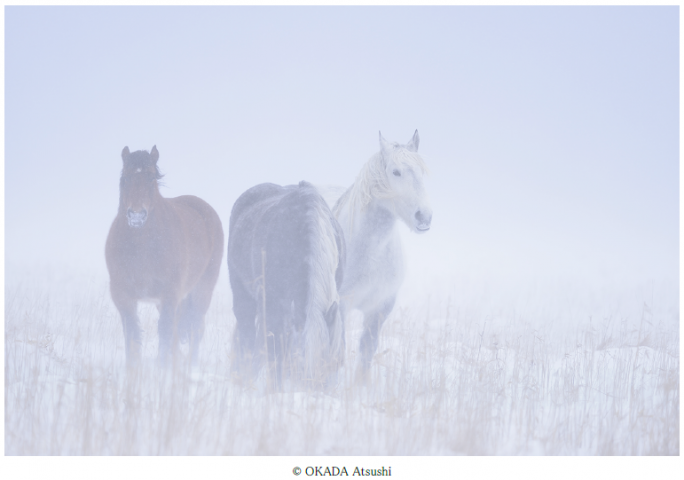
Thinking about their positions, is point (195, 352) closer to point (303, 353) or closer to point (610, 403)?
point (303, 353)

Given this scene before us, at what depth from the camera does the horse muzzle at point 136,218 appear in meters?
3.33

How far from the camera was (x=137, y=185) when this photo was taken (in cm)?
346

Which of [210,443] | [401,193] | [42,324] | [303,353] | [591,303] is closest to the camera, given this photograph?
[210,443]

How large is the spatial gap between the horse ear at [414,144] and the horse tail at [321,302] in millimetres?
1278

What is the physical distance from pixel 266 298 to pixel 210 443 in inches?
37.2

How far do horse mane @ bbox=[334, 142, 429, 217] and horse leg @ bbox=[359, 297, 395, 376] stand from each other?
0.94 metres

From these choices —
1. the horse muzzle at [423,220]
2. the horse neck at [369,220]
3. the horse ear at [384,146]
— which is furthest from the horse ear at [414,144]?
the horse muzzle at [423,220]

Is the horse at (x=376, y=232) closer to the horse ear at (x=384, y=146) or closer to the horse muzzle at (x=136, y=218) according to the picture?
the horse ear at (x=384, y=146)

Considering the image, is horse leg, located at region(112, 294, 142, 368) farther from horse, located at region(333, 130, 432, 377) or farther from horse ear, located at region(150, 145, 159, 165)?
horse, located at region(333, 130, 432, 377)

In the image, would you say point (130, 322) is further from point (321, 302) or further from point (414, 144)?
point (414, 144)

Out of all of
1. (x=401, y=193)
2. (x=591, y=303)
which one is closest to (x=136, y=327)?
(x=401, y=193)

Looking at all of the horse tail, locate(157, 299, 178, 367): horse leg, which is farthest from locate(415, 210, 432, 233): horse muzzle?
locate(157, 299, 178, 367): horse leg

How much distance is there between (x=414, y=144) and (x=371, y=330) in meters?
1.73

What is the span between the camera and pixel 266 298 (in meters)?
3.11
